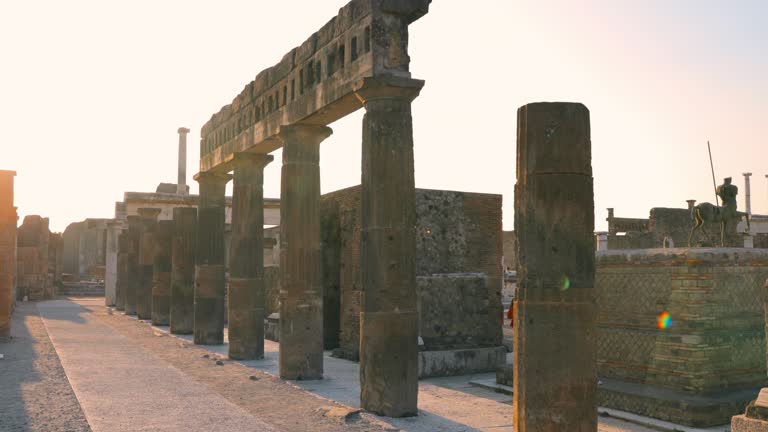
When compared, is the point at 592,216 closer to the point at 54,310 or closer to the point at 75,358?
the point at 75,358

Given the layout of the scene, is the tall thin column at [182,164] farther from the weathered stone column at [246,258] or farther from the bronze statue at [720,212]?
the bronze statue at [720,212]

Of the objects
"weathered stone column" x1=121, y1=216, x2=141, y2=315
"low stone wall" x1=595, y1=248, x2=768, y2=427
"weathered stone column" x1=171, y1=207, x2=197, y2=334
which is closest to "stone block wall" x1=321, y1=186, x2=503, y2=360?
"low stone wall" x1=595, y1=248, x2=768, y2=427

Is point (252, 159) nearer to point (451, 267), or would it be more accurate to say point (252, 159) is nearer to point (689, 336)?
point (451, 267)

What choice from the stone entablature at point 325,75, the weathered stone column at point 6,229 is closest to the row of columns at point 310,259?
the stone entablature at point 325,75

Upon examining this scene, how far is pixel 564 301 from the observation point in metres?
5.13

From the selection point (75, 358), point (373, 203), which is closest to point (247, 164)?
point (75, 358)

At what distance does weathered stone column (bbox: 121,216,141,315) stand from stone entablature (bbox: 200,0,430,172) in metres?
10.9

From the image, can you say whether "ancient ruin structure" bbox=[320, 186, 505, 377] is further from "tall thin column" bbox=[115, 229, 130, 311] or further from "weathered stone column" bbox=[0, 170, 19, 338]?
"tall thin column" bbox=[115, 229, 130, 311]

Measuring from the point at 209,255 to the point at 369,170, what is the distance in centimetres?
775

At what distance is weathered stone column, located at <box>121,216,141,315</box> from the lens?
78.3ft

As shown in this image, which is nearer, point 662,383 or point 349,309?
point 662,383

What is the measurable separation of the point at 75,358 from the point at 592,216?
33.6 ft

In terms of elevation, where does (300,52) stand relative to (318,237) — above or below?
above

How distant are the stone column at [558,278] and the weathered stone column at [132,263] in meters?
20.2
